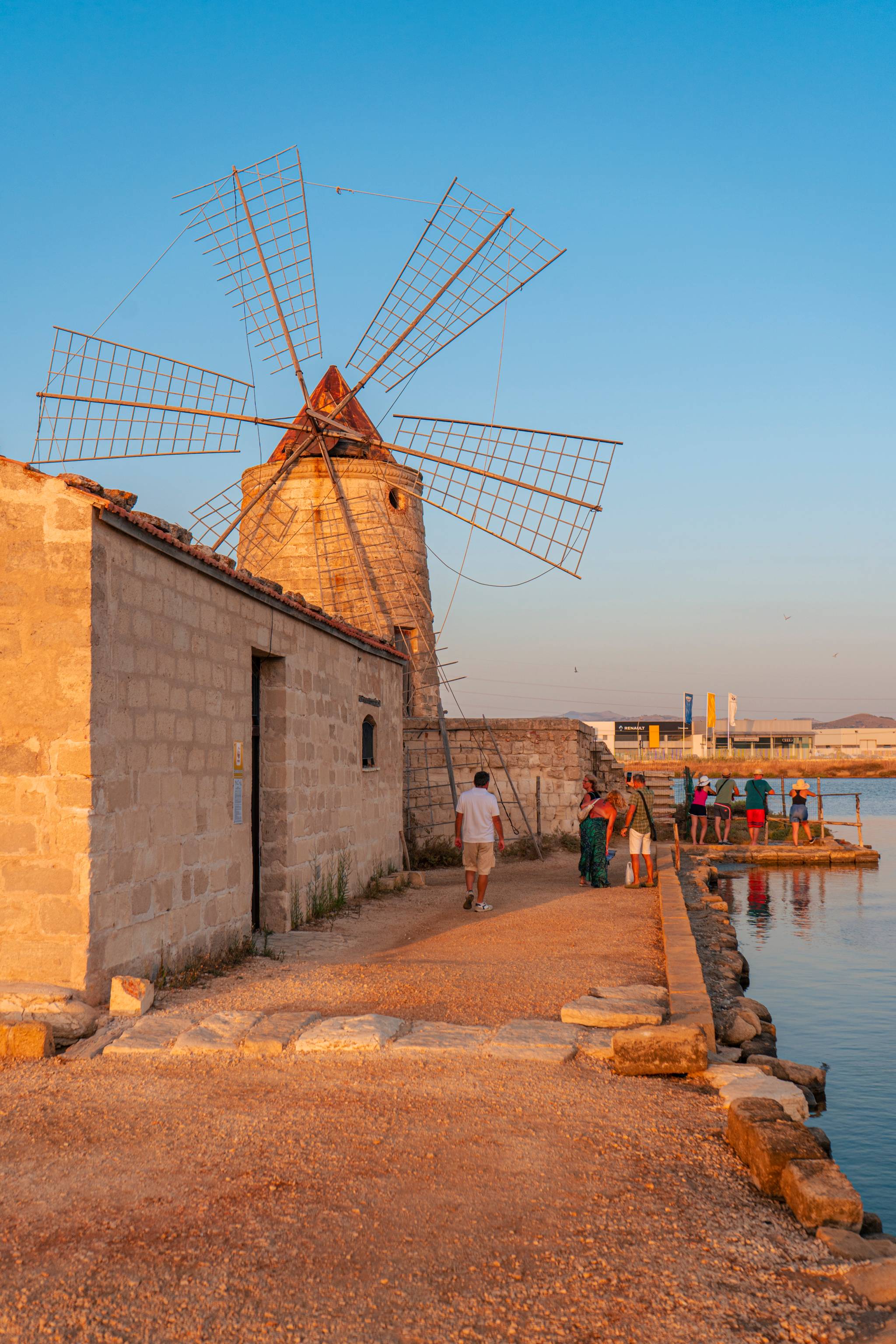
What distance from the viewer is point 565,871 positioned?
44.3 ft

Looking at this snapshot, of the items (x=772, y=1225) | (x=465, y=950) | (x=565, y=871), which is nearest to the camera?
(x=772, y=1225)

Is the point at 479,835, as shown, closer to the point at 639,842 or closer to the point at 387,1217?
the point at 639,842

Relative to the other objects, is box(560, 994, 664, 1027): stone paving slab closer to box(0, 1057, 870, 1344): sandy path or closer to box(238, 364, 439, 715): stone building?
box(0, 1057, 870, 1344): sandy path

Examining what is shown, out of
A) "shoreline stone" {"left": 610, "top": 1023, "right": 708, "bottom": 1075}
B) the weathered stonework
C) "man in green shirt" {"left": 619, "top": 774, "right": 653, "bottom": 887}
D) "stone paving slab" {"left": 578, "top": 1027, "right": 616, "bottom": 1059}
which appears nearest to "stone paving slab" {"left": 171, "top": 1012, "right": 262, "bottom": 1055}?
"stone paving slab" {"left": 578, "top": 1027, "right": 616, "bottom": 1059}

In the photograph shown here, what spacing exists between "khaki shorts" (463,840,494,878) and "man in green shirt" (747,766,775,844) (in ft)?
35.5

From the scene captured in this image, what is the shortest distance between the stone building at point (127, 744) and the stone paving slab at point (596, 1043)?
250cm

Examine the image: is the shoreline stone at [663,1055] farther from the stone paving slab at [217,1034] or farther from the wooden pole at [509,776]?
the wooden pole at [509,776]

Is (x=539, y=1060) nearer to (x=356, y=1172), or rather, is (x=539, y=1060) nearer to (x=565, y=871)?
(x=356, y=1172)

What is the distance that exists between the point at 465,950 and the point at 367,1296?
5061 mm

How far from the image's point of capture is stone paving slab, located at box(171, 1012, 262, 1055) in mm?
4836

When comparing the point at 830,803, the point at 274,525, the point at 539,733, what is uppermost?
the point at 274,525

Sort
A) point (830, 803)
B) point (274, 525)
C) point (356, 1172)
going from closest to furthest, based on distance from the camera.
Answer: point (356, 1172)
point (274, 525)
point (830, 803)

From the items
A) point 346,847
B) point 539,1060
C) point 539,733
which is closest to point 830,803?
point 539,733

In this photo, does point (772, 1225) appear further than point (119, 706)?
No
